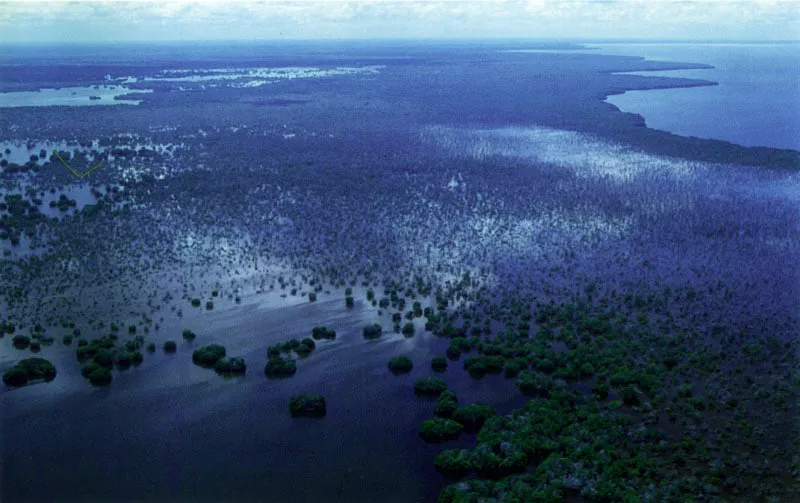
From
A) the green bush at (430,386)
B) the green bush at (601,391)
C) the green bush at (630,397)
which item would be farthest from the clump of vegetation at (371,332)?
the green bush at (630,397)

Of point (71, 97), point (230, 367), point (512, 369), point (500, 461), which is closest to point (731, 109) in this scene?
point (512, 369)

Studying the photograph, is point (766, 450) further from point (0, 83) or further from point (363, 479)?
point (0, 83)

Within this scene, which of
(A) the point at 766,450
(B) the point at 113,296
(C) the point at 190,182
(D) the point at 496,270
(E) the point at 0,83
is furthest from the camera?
(E) the point at 0,83

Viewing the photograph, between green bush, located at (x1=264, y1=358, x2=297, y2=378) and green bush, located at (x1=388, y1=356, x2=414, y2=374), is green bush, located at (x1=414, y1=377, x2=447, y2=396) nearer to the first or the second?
green bush, located at (x1=388, y1=356, x2=414, y2=374)

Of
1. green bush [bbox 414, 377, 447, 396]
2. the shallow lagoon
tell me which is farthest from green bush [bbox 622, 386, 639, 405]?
the shallow lagoon

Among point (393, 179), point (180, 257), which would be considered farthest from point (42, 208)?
point (393, 179)

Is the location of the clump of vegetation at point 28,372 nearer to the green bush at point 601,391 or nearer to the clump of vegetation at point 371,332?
the clump of vegetation at point 371,332

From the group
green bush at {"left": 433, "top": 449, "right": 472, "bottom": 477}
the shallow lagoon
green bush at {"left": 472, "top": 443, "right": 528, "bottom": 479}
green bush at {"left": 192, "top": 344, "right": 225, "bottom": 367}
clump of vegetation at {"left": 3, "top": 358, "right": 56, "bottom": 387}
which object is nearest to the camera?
green bush at {"left": 472, "top": 443, "right": 528, "bottom": 479}
